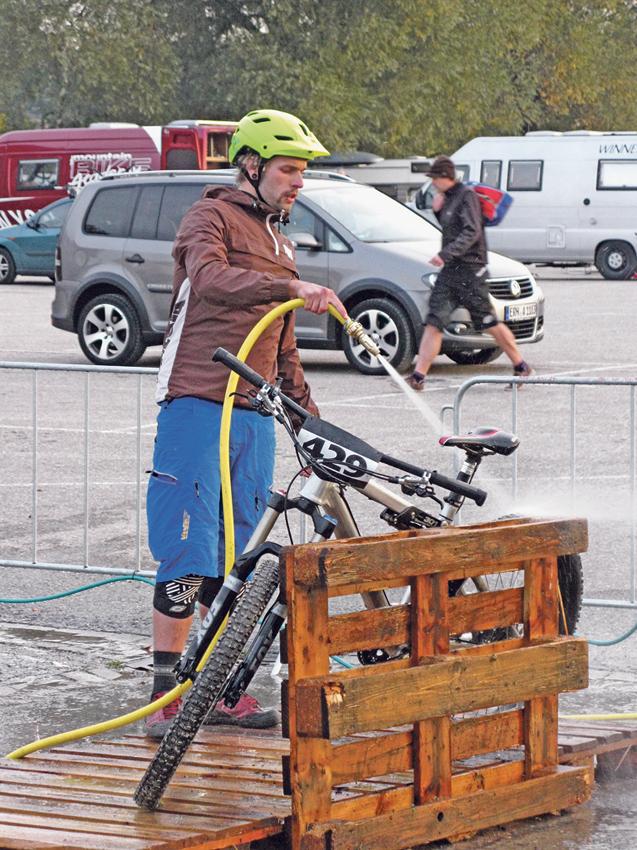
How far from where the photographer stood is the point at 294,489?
8844 millimetres

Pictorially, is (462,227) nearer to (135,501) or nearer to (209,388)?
(135,501)

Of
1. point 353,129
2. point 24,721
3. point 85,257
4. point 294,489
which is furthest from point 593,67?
point 24,721

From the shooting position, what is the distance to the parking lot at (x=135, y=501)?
591 cm

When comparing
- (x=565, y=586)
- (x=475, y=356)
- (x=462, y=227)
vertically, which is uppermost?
(x=462, y=227)

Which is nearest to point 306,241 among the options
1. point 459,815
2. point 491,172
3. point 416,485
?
point 416,485

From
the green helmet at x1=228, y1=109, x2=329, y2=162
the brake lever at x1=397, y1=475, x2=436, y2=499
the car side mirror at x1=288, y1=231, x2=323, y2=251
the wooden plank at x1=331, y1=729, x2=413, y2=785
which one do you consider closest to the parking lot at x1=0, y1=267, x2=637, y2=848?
the wooden plank at x1=331, y1=729, x2=413, y2=785

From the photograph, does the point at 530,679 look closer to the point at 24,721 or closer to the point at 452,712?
the point at 452,712

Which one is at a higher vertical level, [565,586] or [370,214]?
[370,214]

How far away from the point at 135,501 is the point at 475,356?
7.88 m

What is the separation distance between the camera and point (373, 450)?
459 cm

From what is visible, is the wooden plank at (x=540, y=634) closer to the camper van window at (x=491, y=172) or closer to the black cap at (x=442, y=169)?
the black cap at (x=442, y=169)

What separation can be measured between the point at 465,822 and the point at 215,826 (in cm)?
67

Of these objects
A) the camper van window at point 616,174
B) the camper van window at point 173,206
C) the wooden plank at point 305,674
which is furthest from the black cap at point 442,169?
the camper van window at point 616,174

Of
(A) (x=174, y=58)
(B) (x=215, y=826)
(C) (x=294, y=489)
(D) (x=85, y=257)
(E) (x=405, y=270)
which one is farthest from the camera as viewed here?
(A) (x=174, y=58)
